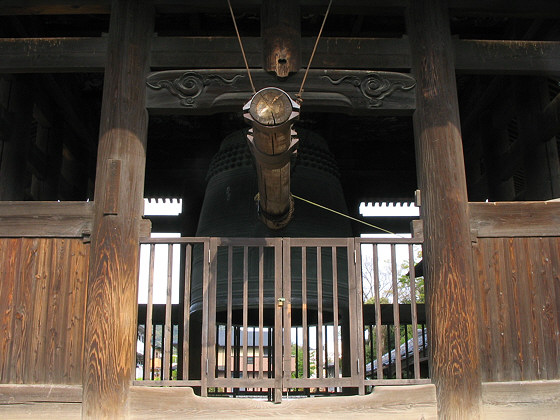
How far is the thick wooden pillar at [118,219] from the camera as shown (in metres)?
4.35

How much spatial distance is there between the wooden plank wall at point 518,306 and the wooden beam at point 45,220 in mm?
2928

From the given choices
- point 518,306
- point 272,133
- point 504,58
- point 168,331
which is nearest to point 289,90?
point 272,133

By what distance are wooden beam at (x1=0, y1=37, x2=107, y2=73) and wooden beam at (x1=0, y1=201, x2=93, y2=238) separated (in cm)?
122

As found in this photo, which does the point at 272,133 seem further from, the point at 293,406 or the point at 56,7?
the point at 56,7

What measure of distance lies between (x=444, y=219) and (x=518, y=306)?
33.0 inches

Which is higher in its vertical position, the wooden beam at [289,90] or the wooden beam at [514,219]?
the wooden beam at [289,90]

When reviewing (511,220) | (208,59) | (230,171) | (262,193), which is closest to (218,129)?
(230,171)

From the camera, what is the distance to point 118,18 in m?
5.18

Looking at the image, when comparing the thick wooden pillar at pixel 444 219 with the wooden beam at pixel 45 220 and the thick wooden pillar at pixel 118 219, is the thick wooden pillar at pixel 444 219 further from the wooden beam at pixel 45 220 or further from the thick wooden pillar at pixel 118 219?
the wooden beam at pixel 45 220

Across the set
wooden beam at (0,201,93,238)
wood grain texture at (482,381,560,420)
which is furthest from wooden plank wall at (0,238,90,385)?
wood grain texture at (482,381,560,420)

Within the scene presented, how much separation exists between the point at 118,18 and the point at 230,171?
2.07 meters

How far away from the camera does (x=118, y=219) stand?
463cm

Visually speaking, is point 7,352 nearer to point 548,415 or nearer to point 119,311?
point 119,311

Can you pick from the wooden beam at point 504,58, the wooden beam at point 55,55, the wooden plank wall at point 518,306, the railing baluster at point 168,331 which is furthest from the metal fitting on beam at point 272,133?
the wooden beam at point 504,58
